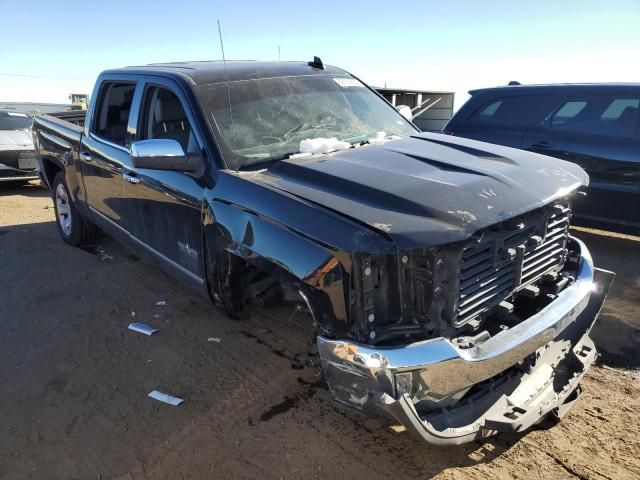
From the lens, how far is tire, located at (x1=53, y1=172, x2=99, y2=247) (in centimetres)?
586

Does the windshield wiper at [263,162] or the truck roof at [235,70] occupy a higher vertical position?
the truck roof at [235,70]

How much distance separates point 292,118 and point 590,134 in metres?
3.93

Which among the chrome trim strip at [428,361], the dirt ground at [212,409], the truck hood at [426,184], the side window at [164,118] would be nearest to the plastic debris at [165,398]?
the dirt ground at [212,409]

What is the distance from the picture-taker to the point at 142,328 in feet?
13.4

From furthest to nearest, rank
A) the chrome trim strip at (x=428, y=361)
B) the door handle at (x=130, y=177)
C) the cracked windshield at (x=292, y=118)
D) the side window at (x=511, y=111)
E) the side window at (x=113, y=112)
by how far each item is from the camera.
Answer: the side window at (x=511, y=111) → the side window at (x=113, y=112) → the door handle at (x=130, y=177) → the cracked windshield at (x=292, y=118) → the chrome trim strip at (x=428, y=361)

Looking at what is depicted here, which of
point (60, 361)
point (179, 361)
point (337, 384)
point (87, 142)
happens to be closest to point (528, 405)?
point (337, 384)

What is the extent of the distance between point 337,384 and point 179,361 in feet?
5.80

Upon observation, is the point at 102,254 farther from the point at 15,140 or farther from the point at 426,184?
the point at 15,140

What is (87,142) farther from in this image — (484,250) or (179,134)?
(484,250)

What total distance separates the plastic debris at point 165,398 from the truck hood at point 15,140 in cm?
833

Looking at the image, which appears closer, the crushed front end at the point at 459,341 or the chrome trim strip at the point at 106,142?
the crushed front end at the point at 459,341

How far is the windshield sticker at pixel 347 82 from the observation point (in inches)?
162

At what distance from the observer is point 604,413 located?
296 cm

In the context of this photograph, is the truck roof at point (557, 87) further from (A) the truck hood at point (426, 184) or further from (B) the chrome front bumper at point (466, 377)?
(B) the chrome front bumper at point (466, 377)
